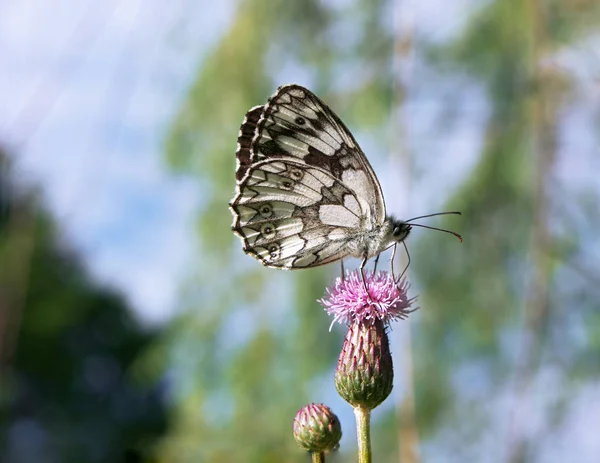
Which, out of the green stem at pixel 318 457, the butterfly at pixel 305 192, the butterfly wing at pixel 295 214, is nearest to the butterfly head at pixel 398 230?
the butterfly at pixel 305 192

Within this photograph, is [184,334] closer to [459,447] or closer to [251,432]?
[251,432]

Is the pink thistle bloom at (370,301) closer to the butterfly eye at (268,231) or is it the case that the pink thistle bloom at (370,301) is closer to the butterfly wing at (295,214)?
the butterfly wing at (295,214)

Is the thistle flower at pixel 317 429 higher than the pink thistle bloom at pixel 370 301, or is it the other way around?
the pink thistle bloom at pixel 370 301

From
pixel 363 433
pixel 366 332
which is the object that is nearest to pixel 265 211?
pixel 366 332

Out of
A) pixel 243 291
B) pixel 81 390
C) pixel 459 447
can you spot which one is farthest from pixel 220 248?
pixel 81 390

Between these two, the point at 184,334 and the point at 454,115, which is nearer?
the point at 454,115

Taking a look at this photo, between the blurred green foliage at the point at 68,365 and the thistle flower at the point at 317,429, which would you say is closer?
the thistle flower at the point at 317,429

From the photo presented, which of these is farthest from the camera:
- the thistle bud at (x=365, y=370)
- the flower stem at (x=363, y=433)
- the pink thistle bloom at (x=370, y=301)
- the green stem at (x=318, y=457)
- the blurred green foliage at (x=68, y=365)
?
the blurred green foliage at (x=68, y=365)
